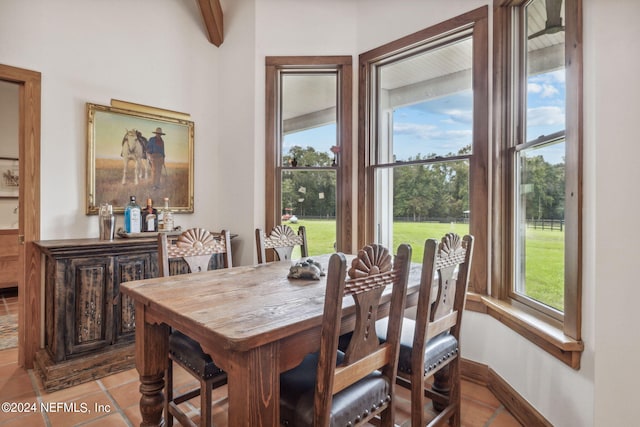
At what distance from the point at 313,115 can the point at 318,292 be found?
86.8 inches

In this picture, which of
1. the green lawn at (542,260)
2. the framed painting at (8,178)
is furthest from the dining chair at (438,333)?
the framed painting at (8,178)

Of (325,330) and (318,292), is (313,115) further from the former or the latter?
(325,330)

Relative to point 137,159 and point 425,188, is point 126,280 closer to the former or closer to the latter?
point 137,159

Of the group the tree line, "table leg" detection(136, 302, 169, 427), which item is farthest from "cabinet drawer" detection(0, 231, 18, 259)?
"table leg" detection(136, 302, 169, 427)

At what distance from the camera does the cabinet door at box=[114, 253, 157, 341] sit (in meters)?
2.58

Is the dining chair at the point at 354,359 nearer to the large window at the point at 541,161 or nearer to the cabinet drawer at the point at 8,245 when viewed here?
the large window at the point at 541,161

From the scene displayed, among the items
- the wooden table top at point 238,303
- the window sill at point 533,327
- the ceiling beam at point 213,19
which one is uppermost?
the ceiling beam at point 213,19

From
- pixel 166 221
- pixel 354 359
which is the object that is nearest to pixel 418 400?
pixel 354 359

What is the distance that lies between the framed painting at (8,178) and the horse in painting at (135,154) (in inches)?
114

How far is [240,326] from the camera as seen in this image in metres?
1.09

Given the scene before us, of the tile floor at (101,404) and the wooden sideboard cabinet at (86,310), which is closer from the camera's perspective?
the tile floor at (101,404)

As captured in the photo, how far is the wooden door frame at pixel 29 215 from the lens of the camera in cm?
251

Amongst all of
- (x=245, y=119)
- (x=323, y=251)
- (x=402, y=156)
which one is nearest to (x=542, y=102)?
(x=402, y=156)

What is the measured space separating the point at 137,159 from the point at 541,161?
3.21m
